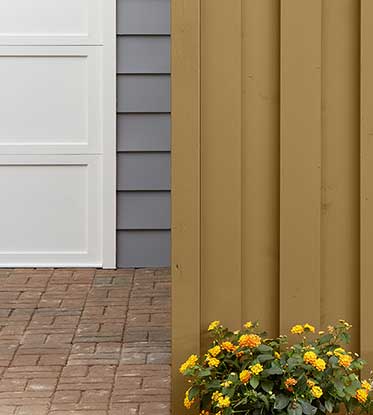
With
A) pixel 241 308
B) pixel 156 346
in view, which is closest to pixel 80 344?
pixel 156 346

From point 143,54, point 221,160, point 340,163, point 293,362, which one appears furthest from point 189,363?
point 143,54

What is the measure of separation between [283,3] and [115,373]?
1.61 m

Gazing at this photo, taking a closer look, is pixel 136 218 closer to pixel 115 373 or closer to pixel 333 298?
pixel 115 373

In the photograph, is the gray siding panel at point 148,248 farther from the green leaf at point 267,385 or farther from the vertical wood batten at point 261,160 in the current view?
the green leaf at point 267,385

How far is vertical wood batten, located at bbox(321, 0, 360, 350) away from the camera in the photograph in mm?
3008

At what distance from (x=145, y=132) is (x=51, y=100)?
651mm

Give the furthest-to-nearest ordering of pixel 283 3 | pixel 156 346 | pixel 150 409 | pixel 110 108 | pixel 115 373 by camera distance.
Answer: pixel 110 108 → pixel 156 346 → pixel 115 373 → pixel 150 409 → pixel 283 3

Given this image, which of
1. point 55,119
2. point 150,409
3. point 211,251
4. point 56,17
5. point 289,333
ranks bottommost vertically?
point 150,409

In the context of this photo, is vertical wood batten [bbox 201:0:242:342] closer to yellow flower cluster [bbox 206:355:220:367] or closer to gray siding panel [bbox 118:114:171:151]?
yellow flower cluster [bbox 206:355:220:367]

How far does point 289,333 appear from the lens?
3037 mm

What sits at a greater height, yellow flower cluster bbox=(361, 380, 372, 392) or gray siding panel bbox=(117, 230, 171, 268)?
gray siding panel bbox=(117, 230, 171, 268)

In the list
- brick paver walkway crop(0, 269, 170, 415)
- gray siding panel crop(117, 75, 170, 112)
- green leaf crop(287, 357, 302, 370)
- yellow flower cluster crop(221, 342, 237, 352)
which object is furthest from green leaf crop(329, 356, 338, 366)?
gray siding panel crop(117, 75, 170, 112)

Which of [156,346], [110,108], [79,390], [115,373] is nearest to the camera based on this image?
[79,390]

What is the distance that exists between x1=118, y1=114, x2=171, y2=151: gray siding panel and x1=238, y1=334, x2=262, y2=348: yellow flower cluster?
315 centimetres
